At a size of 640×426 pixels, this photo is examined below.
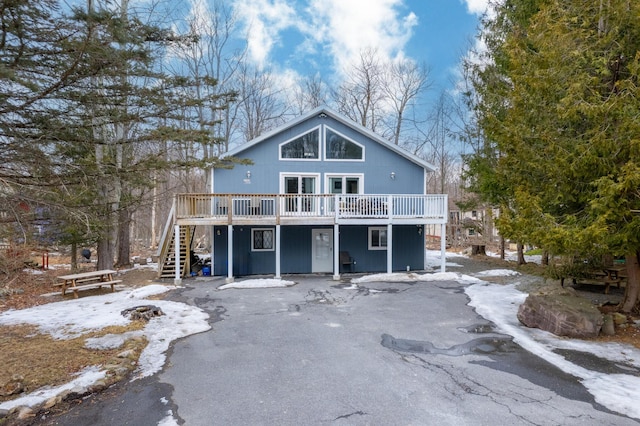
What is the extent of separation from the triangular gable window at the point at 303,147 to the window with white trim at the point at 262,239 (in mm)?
3062

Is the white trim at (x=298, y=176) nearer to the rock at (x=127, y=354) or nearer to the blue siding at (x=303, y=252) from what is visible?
the blue siding at (x=303, y=252)

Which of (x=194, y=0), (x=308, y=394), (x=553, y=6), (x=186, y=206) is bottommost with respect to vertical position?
(x=308, y=394)

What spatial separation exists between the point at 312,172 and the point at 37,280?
413 inches

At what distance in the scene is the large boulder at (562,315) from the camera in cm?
635

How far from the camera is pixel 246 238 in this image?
13836 millimetres

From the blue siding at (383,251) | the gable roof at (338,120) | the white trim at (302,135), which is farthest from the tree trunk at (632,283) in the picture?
the white trim at (302,135)

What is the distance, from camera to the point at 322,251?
1425 cm

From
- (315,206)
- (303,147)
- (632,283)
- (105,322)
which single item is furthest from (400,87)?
(105,322)

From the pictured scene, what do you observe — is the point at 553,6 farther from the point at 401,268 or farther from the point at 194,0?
the point at 194,0

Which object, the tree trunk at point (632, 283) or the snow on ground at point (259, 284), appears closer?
the tree trunk at point (632, 283)

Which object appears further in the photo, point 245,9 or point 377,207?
point 245,9

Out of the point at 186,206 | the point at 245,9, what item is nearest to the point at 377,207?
the point at 186,206

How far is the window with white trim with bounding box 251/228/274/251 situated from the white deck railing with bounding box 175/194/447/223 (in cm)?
125

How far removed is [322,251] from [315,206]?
2193 millimetres
